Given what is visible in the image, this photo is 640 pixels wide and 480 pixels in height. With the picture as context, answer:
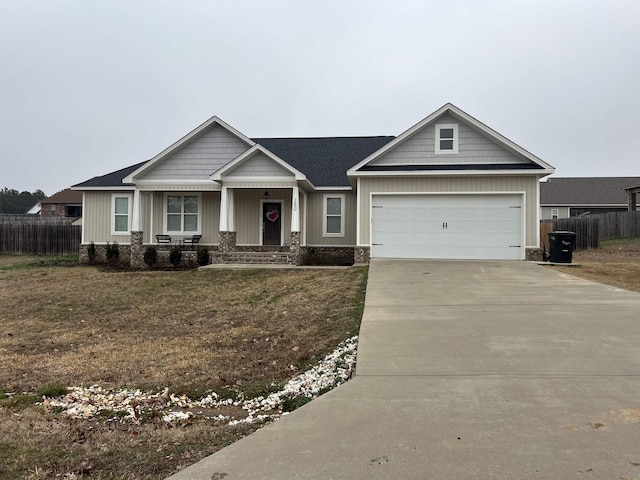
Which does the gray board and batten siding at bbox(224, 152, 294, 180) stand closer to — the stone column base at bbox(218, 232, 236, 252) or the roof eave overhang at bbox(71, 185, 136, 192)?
the stone column base at bbox(218, 232, 236, 252)

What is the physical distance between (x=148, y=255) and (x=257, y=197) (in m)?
4.84

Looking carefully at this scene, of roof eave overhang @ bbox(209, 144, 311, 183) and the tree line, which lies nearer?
roof eave overhang @ bbox(209, 144, 311, 183)

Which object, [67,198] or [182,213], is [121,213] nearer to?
[182,213]

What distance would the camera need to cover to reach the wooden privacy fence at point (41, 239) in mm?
24328

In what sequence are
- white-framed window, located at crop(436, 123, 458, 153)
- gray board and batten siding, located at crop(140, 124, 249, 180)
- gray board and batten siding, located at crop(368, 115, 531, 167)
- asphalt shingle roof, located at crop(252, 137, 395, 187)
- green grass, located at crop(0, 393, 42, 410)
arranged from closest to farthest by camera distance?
green grass, located at crop(0, 393, 42, 410) < gray board and batten siding, located at crop(368, 115, 531, 167) < white-framed window, located at crop(436, 123, 458, 153) < gray board and batten siding, located at crop(140, 124, 249, 180) < asphalt shingle roof, located at crop(252, 137, 395, 187)

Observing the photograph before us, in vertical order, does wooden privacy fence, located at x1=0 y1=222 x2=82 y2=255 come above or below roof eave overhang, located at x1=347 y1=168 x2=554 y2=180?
below

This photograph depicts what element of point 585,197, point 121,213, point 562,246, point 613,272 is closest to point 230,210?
point 121,213

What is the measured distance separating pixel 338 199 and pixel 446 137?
5218 millimetres

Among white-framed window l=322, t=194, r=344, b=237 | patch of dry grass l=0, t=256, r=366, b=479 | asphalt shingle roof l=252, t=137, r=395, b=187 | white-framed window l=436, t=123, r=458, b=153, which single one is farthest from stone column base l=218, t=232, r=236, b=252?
white-framed window l=436, t=123, r=458, b=153

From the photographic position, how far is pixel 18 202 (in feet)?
283

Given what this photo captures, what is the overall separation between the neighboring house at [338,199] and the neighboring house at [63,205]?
33.5m

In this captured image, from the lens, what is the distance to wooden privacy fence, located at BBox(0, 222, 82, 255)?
2433cm

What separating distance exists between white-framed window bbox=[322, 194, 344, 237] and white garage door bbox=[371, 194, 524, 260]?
3.32 metres

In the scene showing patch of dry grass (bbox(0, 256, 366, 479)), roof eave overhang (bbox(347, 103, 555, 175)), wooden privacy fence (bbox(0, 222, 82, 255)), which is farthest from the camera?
wooden privacy fence (bbox(0, 222, 82, 255))
